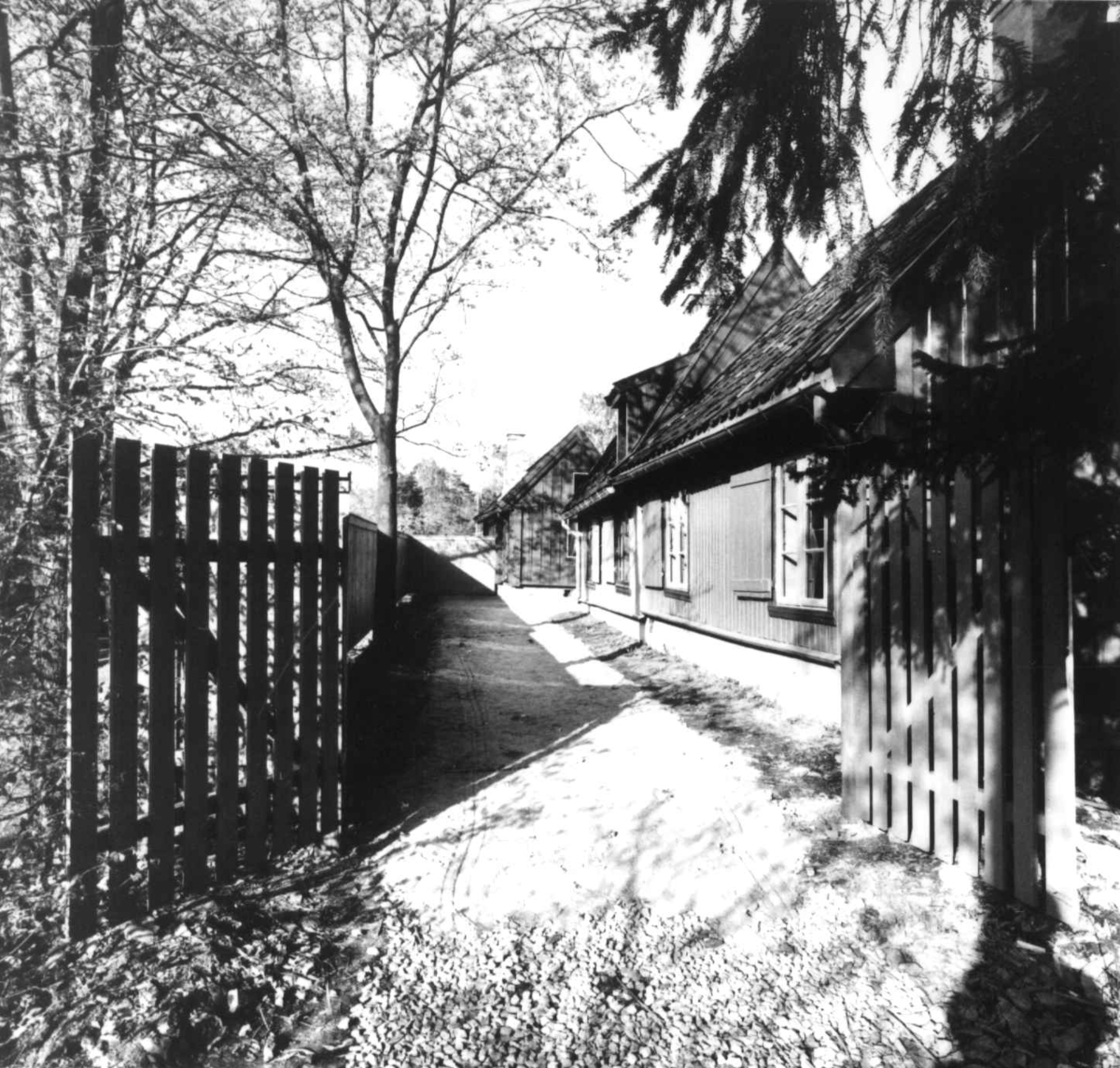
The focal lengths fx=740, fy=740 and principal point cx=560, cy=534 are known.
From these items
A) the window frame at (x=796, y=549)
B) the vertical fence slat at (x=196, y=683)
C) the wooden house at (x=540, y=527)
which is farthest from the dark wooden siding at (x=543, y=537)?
the vertical fence slat at (x=196, y=683)

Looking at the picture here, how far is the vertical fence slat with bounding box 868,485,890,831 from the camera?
14.5 feet

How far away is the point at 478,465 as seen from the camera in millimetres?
22078

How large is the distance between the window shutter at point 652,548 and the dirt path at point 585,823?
206 inches

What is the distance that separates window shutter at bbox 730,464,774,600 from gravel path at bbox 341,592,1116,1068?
313 cm

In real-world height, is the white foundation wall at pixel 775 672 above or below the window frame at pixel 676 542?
below

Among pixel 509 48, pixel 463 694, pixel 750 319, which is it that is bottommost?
pixel 463 694

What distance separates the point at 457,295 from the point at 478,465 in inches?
212

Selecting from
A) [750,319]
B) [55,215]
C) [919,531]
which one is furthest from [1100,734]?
[750,319]

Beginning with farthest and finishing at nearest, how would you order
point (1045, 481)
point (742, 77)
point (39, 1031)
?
point (1045, 481)
point (742, 77)
point (39, 1031)

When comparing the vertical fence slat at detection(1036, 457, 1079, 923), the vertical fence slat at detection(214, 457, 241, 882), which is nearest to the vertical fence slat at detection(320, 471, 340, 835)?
the vertical fence slat at detection(214, 457, 241, 882)

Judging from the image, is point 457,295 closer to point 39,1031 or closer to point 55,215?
point 55,215

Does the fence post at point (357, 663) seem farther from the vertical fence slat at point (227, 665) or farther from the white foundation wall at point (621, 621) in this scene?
the white foundation wall at point (621, 621)

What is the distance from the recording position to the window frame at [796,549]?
24.6 ft

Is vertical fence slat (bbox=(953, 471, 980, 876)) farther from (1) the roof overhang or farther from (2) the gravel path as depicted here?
(1) the roof overhang
